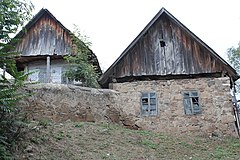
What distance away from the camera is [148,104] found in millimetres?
14930

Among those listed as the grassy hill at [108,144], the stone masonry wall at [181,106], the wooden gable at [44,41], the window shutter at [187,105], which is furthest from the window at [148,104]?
the wooden gable at [44,41]

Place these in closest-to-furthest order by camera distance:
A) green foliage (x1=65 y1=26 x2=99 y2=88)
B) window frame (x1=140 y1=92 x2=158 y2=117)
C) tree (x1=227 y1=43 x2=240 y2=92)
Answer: window frame (x1=140 y1=92 x2=158 y2=117)
green foliage (x1=65 y1=26 x2=99 y2=88)
tree (x1=227 y1=43 x2=240 y2=92)

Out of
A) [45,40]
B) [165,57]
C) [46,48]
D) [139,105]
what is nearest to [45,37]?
[45,40]

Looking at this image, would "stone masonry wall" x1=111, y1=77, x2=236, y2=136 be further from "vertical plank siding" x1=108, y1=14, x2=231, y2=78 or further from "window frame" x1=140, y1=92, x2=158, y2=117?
"vertical plank siding" x1=108, y1=14, x2=231, y2=78

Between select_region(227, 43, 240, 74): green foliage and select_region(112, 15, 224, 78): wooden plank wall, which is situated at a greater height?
select_region(227, 43, 240, 74): green foliage

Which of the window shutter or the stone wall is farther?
the window shutter

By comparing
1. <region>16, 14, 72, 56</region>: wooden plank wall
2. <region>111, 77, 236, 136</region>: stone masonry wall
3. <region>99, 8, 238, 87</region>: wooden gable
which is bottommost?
<region>111, 77, 236, 136</region>: stone masonry wall

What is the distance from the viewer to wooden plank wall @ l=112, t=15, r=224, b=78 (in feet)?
50.5

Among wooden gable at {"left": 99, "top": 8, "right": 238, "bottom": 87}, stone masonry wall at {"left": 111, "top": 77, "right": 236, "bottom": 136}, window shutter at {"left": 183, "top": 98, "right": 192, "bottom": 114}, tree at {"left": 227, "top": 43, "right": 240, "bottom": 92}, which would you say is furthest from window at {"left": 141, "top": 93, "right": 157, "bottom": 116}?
tree at {"left": 227, "top": 43, "right": 240, "bottom": 92}

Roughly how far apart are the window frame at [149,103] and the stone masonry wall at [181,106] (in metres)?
0.14

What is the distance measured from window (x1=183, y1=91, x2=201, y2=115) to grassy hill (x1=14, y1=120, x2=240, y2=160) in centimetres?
152

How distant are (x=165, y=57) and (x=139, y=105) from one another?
2.71m

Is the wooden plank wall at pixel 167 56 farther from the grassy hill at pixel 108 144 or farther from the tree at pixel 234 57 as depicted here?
the tree at pixel 234 57

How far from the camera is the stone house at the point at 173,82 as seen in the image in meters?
14.4
